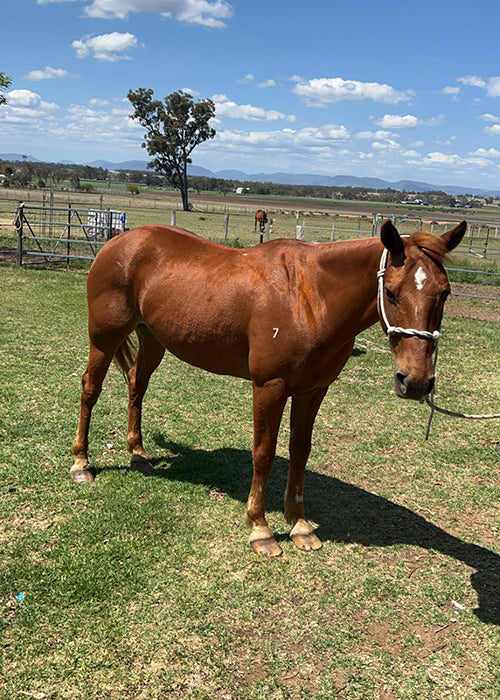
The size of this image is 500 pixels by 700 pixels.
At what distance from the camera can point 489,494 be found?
14.4 ft

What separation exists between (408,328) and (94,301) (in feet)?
8.18

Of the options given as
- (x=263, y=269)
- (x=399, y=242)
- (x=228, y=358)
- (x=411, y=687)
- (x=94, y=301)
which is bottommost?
(x=411, y=687)

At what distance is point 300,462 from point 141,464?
1430mm

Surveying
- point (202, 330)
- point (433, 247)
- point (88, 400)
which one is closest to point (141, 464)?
point (88, 400)

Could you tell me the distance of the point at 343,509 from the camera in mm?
4074

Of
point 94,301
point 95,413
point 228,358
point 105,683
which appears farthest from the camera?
point 95,413

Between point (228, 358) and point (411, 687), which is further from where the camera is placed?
point (228, 358)

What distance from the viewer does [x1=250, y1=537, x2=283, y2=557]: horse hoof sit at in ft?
11.2

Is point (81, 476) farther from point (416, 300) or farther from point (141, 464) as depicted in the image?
point (416, 300)

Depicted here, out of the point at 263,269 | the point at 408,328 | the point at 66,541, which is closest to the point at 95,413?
the point at 66,541

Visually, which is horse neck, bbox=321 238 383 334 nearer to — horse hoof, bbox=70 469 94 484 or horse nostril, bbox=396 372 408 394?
horse nostril, bbox=396 372 408 394

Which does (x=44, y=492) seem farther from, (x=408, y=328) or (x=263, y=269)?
(x=408, y=328)

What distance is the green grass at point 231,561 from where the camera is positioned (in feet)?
8.22

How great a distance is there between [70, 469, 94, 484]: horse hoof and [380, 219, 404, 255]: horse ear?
285cm
